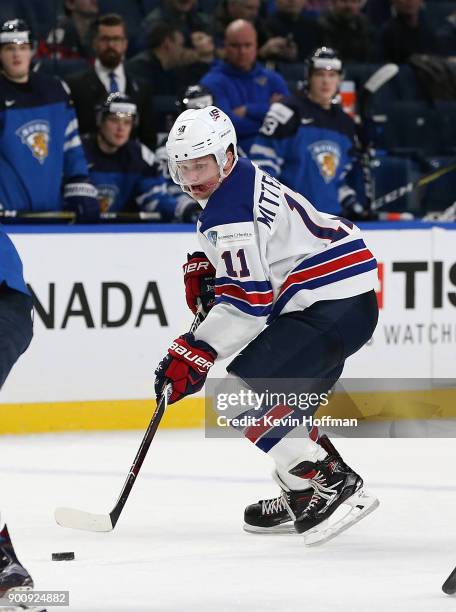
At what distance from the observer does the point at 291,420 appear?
404 cm

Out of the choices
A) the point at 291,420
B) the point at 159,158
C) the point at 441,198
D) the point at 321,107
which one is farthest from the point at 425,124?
the point at 291,420

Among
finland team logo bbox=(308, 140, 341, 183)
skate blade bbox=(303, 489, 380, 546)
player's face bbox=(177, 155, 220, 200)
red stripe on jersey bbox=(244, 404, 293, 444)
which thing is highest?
player's face bbox=(177, 155, 220, 200)

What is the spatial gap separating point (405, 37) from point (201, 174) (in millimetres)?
4939

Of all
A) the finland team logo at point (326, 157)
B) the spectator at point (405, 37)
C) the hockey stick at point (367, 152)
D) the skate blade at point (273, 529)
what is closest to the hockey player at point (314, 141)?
the finland team logo at point (326, 157)

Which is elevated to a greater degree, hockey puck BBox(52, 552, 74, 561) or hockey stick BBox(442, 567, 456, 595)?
hockey stick BBox(442, 567, 456, 595)

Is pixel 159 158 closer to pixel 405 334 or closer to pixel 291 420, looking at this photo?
pixel 405 334

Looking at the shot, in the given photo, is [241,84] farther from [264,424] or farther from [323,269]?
[264,424]

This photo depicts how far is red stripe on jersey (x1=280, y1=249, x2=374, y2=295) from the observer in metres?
4.04

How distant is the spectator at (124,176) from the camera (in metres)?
6.59

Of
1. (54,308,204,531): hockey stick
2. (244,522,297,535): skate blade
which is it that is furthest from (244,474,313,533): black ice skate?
(54,308,204,531): hockey stick

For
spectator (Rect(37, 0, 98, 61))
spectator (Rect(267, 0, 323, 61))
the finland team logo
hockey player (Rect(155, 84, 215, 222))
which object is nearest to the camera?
hockey player (Rect(155, 84, 215, 222))

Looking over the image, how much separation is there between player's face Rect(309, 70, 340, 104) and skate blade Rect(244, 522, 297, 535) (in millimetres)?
2952

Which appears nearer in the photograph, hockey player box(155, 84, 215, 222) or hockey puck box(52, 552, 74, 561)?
hockey puck box(52, 552, 74, 561)

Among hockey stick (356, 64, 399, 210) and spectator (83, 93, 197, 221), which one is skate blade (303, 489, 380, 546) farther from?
hockey stick (356, 64, 399, 210)
